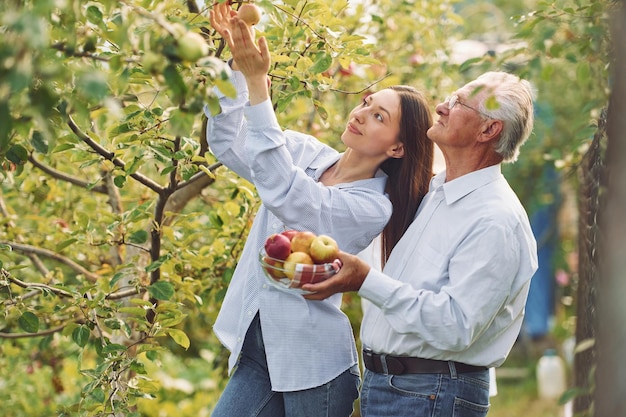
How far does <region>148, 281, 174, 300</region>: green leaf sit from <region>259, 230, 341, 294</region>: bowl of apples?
0.49m

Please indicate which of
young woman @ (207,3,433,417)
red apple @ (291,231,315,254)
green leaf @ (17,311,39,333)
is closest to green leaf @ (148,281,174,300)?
young woman @ (207,3,433,417)

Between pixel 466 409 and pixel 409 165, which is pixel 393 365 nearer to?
pixel 466 409

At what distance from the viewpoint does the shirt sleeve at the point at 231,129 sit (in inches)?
84.9

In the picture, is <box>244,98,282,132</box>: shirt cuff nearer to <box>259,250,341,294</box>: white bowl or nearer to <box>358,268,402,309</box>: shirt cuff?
<box>259,250,341,294</box>: white bowl

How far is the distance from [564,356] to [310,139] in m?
5.11

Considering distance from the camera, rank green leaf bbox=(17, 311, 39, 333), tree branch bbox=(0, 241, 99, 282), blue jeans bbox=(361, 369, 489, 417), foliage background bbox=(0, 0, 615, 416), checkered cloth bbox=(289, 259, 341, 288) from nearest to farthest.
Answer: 1. foliage background bbox=(0, 0, 615, 416)
2. checkered cloth bbox=(289, 259, 341, 288)
3. blue jeans bbox=(361, 369, 489, 417)
4. green leaf bbox=(17, 311, 39, 333)
5. tree branch bbox=(0, 241, 99, 282)

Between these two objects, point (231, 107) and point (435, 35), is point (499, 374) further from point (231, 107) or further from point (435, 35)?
point (231, 107)

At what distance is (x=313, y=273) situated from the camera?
1.93 meters

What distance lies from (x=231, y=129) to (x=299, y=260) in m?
0.43

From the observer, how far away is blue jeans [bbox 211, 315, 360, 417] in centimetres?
219

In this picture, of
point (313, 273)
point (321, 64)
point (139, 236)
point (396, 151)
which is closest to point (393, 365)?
point (313, 273)

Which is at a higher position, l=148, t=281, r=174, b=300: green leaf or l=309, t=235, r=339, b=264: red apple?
l=309, t=235, r=339, b=264: red apple

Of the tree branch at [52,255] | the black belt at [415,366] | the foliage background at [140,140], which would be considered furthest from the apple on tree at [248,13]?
the tree branch at [52,255]

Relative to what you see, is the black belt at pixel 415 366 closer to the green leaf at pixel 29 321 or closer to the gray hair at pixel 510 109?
the gray hair at pixel 510 109
